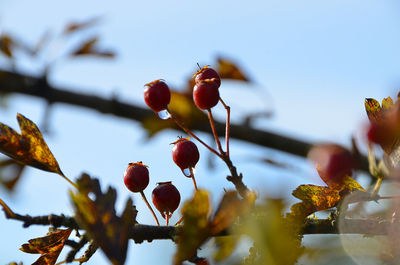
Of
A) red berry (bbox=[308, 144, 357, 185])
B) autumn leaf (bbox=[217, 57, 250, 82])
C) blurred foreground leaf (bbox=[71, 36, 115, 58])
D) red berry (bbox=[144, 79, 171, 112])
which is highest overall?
blurred foreground leaf (bbox=[71, 36, 115, 58])

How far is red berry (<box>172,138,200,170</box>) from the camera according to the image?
2.99ft

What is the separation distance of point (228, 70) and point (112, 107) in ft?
1.75

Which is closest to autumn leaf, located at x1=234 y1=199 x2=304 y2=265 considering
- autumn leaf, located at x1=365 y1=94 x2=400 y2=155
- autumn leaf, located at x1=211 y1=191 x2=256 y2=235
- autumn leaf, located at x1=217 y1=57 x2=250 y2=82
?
autumn leaf, located at x1=211 y1=191 x2=256 y2=235

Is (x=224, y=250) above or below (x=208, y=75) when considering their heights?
below

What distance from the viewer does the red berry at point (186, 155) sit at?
912mm

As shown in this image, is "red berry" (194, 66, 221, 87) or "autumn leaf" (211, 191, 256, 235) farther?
"red berry" (194, 66, 221, 87)

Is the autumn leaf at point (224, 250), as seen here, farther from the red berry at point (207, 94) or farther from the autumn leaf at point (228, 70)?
the autumn leaf at point (228, 70)

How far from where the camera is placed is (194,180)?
2.90 feet

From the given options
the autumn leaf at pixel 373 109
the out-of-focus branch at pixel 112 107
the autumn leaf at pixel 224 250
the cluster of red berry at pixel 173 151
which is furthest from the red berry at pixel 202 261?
the out-of-focus branch at pixel 112 107

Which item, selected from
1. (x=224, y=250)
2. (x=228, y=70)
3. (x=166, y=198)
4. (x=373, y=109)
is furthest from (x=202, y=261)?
(x=228, y=70)

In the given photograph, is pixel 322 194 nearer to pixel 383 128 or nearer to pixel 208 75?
pixel 383 128

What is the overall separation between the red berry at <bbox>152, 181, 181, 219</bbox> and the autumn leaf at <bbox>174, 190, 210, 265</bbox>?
0.88ft

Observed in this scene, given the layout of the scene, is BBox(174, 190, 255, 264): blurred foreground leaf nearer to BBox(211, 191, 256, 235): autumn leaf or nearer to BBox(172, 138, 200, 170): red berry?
BBox(211, 191, 256, 235): autumn leaf

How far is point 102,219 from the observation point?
2.11 ft
